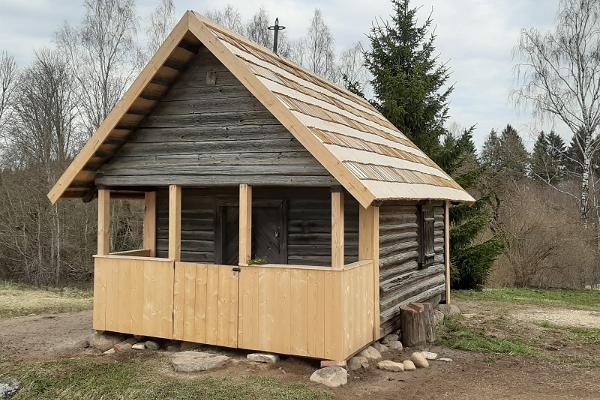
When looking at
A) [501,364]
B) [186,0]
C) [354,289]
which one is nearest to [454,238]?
[501,364]

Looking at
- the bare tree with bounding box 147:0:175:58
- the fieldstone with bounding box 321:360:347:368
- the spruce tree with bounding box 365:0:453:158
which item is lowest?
the fieldstone with bounding box 321:360:347:368

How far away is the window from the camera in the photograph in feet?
38.2

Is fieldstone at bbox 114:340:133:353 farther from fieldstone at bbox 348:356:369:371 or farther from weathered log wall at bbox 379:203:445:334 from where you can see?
weathered log wall at bbox 379:203:445:334

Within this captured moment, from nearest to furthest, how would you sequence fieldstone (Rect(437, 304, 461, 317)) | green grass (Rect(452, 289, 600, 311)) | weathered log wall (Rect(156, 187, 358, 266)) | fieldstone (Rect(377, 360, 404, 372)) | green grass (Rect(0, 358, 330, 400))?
1. green grass (Rect(0, 358, 330, 400))
2. fieldstone (Rect(377, 360, 404, 372))
3. weathered log wall (Rect(156, 187, 358, 266))
4. fieldstone (Rect(437, 304, 461, 317))
5. green grass (Rect(452, 289, 600, 311))

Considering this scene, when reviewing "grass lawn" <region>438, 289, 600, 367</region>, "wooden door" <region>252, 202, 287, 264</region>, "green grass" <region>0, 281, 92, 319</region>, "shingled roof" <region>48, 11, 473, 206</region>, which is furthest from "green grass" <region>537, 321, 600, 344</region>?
"green grass" <region>0, 281, 92, 319</region>

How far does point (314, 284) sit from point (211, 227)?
3.56m

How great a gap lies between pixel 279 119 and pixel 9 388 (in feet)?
16.9

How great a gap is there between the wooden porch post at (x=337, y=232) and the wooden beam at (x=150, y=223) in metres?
4.70

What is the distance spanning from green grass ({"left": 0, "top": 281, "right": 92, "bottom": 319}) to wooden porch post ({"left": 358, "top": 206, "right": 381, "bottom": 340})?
8876 mm

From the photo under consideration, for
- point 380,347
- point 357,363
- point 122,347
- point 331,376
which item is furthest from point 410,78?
point 331,376

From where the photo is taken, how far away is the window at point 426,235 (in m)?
11.6

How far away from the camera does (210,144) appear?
349 inches

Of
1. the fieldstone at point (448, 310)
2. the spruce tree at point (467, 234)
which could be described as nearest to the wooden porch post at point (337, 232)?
the fieldstone at point (448, 310)

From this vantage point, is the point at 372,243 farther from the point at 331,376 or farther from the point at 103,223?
the point at 103,223
